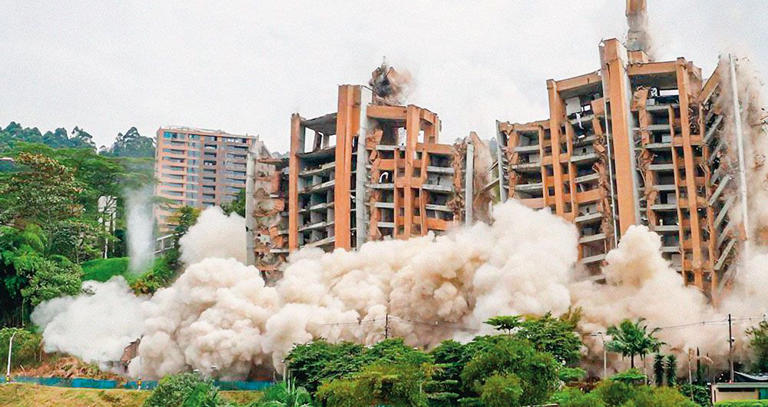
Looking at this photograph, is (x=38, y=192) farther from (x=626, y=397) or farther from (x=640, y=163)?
(x=626, y=397)

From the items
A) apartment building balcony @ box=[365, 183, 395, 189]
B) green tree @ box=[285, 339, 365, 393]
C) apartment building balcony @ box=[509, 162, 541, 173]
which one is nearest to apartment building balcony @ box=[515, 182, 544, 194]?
apartment building balcony @ box=[509, 162, 541, 173]

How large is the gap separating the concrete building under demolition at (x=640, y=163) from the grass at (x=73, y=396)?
22688 mm

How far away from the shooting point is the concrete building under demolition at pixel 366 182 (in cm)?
6356

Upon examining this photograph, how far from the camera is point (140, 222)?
275ft

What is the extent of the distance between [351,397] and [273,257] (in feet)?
96.5

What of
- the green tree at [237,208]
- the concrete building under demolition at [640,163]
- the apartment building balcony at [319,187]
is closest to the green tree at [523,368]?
the concrete building under demolition at [640,163]

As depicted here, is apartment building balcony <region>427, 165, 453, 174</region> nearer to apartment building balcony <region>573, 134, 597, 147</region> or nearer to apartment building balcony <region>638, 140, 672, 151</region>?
apartment building balcony <region>573, 134, 597, 147</region>

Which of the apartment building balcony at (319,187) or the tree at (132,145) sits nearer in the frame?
the apartment building balcony at (319,187)

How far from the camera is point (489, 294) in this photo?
52.1 meters

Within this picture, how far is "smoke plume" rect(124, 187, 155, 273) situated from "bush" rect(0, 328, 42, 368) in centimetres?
1987

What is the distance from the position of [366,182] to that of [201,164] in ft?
199

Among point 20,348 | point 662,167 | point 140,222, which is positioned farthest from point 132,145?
point 662,167

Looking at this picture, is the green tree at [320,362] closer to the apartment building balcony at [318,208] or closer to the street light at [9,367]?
the apartment building balcony at [318,208]

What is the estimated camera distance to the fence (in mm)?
52750
